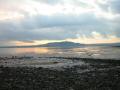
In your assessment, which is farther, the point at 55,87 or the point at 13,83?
the point at 13,83

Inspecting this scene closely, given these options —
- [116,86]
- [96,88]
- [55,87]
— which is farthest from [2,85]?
[116,86]

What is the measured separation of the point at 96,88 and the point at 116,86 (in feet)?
6.08

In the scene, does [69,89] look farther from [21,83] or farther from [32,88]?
[21,83]

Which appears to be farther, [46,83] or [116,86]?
[46,83]

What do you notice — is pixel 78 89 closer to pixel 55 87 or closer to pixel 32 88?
pixel 55 87

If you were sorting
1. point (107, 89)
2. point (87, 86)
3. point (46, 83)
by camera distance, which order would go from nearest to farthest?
point (107, 89) → point (87, 86) → point (46, 83)

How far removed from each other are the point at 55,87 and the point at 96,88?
11.2ft

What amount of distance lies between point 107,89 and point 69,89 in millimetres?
3051

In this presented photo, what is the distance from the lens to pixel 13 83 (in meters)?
22.5

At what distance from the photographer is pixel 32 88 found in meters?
19.9

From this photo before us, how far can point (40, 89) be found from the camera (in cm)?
1952

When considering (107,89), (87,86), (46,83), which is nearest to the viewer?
(107,89)

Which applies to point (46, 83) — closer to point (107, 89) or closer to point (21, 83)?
point (21, 83)

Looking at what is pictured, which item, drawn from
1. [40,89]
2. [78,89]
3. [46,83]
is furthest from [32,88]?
[78,89]
